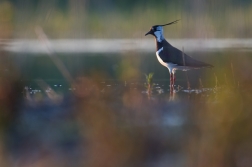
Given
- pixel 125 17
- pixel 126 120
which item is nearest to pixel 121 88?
pixel 126 120

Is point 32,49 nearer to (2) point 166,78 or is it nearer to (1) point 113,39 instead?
(1) point 113,39

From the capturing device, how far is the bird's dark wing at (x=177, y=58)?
6004mm

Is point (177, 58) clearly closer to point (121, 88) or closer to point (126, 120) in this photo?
point (121, 88)

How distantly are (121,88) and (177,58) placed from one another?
0.86 metres

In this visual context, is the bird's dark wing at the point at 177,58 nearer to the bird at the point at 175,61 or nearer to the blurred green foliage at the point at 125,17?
the bird at the point at 175,61

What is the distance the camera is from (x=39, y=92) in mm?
5348

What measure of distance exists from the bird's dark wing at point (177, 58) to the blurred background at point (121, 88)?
173 millimetres

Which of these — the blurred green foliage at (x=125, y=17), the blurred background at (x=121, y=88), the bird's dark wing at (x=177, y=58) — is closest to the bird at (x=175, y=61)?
the bird's dark wing at (x=177, y=58)

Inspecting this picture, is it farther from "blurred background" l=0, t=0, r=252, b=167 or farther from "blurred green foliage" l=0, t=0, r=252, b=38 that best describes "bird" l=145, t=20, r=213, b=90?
"blurred green foliage" l=0, t=0, r=252, b=38

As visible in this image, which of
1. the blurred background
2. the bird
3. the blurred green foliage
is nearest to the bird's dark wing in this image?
the bird

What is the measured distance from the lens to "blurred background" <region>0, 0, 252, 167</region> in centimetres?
359

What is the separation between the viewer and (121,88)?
551 centimetres

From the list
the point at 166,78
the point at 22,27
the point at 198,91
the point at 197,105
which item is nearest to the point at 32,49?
the point at 22,27

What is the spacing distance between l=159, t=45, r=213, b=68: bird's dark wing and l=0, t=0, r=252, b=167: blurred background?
17 centimetres
